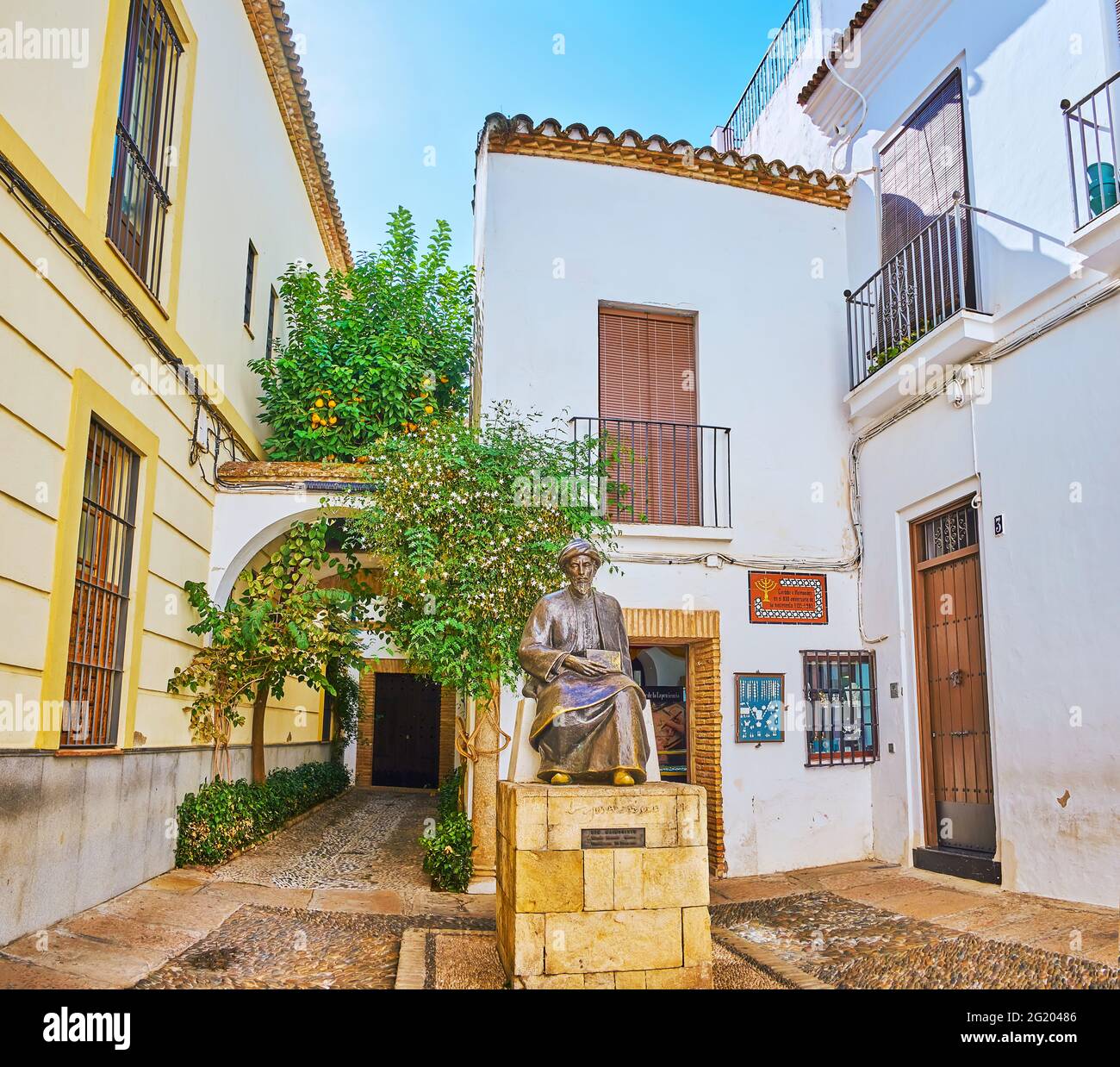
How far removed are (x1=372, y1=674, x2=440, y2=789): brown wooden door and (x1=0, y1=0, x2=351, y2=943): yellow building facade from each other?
348 inches

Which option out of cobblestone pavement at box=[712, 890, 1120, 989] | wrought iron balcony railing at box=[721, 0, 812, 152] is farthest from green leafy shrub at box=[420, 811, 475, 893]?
wrought iron balcony railing at box=[721, 0, 812, 152]

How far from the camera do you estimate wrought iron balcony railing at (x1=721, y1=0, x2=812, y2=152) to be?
36.0 feet

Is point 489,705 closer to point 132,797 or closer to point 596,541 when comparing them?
point 596,541

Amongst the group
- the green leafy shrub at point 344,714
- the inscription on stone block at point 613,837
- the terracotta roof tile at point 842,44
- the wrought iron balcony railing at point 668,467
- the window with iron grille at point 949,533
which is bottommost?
the inscription on stone block at point 613,837

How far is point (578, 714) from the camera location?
16.1 ft

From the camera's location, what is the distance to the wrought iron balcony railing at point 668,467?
28.8ft

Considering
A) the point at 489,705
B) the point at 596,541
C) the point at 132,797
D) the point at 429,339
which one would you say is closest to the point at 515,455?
the point at 596,541

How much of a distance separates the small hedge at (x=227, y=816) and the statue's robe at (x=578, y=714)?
12.5 feet

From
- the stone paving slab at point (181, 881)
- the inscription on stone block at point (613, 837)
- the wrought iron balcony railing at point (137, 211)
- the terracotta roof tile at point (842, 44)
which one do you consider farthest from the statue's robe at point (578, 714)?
the terracotta roof tile at point (842, 44)

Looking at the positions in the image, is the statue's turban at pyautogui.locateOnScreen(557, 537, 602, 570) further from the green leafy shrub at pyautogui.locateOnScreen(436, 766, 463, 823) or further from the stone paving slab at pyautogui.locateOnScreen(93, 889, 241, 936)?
the green leafy shrub at pyautogui.locateOnScreen(436, 766, 463, 823)

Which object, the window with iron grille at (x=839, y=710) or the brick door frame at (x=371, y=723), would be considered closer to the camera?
the window with iron grille at (x=839, y=710)

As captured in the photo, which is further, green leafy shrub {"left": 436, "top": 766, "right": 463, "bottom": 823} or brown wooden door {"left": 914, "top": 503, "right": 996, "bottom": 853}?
green leafy shrub {"left": 436, "top": 766, "right": 463, "bottom": 823}

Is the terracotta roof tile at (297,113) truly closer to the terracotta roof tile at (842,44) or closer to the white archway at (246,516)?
the white archway at (246,516)

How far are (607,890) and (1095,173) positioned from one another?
5.22 meters
